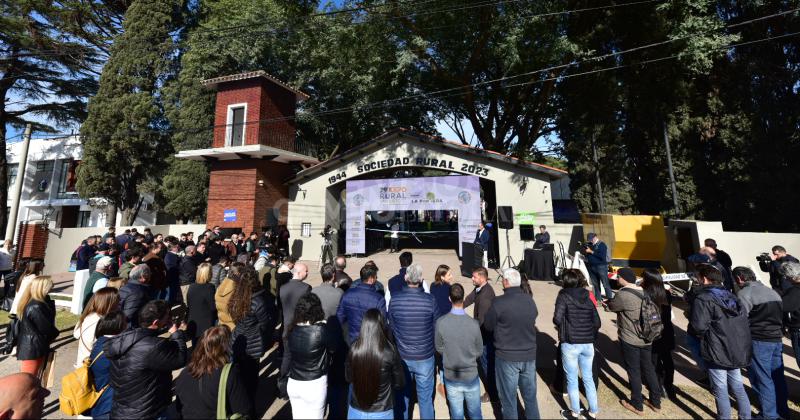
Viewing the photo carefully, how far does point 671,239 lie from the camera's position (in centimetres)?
A: 1066

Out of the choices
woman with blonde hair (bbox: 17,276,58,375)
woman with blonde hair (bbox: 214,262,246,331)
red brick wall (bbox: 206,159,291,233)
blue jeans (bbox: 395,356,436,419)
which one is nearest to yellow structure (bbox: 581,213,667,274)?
blue jeans (bbox: 395,356,436,419)

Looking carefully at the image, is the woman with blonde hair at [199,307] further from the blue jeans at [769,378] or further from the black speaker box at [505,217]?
the black speaker box at [505,217]

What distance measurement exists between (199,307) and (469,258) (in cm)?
883

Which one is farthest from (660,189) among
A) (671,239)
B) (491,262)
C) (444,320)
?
(444,320)

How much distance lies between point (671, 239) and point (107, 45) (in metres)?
33.4

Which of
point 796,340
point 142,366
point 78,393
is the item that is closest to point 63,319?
point 78,393

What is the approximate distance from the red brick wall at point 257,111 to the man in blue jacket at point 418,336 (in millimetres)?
A: 14058

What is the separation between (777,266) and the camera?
565cm

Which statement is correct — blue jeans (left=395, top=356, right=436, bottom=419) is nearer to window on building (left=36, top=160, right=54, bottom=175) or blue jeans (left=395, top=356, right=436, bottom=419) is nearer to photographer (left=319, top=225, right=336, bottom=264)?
photographer (left=319, top=225, right=336, bottom=264)

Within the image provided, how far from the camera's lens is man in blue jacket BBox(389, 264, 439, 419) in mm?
3570

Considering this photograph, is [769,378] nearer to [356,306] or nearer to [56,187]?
[356,306]

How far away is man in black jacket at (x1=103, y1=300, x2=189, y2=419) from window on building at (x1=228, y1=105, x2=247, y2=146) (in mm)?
14321

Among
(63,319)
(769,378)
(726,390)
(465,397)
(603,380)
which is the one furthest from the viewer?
(63,319)

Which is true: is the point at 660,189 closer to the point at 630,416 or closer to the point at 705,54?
the point at 705,54
